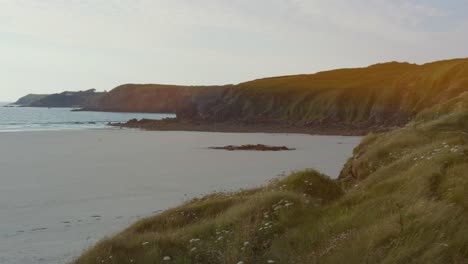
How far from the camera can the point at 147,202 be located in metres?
20.2

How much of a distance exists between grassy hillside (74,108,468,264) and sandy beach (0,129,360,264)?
12.0ft

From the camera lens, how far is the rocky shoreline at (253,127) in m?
73.5

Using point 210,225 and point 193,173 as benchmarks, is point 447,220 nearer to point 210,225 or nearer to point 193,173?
point 210,225

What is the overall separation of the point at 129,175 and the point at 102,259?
1939 cm

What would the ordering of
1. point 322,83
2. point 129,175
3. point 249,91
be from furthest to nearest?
1. point 322,83
2. point 249,91
3. point 129,175

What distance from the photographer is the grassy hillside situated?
759cm

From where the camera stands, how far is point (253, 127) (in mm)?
81750

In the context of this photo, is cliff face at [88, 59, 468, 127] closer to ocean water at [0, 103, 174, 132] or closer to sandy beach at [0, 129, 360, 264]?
ocean water at [0, 103, 174, 132]

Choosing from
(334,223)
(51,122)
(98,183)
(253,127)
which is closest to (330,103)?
(253,127)

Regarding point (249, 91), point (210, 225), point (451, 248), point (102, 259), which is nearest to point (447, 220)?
point (451, 248)

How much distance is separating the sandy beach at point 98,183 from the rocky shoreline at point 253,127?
29.7 meters

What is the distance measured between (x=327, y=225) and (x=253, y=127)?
72.5 meters

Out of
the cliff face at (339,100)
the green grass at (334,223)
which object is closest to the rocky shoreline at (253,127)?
the cliff face at (339,100)

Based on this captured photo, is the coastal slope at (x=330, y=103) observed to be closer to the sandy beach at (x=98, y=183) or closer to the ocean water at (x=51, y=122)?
the ocean water at (x=51, y=122)
